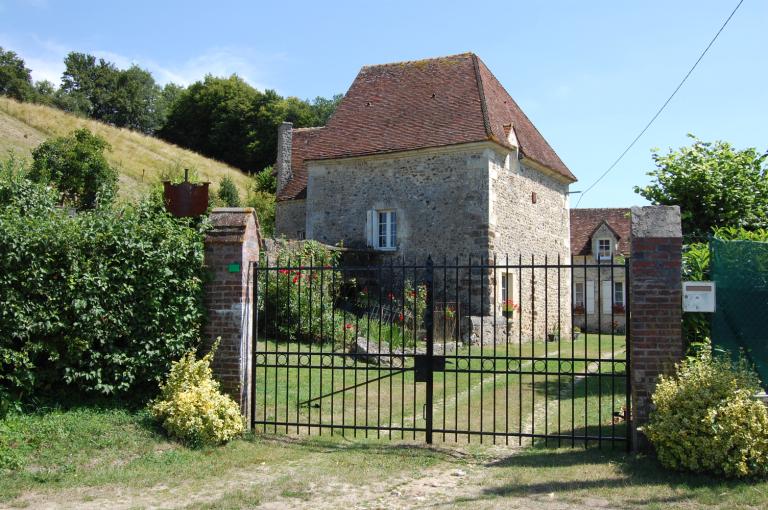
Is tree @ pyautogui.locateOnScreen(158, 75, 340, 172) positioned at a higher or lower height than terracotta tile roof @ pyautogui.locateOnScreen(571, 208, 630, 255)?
higher

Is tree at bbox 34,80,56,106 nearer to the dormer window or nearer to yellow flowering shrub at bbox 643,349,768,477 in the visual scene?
the dormer window

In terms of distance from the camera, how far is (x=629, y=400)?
6.81 metres

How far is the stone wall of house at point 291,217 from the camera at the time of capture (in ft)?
80.6

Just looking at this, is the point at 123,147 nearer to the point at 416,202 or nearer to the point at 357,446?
the point at 416,202

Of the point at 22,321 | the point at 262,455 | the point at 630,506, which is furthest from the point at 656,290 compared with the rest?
the point at 22,321

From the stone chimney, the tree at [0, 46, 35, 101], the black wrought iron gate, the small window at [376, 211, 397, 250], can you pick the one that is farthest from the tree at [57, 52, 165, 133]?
Result: the black wrought iron gate

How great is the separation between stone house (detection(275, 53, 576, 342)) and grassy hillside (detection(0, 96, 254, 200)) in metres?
14.1

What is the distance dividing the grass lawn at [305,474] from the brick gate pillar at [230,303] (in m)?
0.72

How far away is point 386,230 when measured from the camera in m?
21.1

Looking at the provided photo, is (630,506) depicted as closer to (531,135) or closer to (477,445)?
(477,445)

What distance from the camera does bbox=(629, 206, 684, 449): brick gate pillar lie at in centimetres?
649

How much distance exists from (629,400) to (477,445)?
1.74 metres

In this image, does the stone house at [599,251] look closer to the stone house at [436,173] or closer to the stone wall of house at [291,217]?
the stone house at [436,173]

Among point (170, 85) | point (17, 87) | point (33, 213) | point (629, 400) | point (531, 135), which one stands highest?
point (170, 85)
